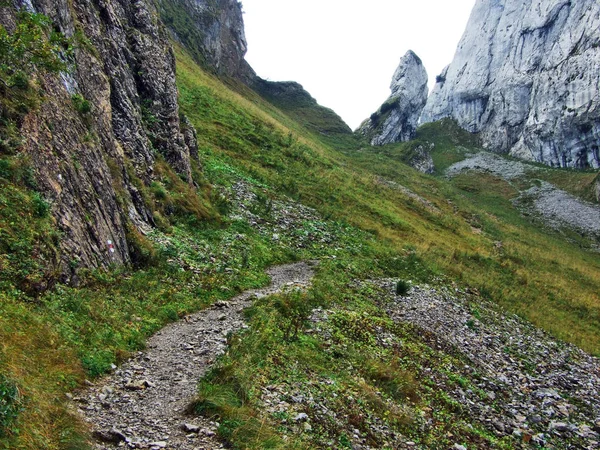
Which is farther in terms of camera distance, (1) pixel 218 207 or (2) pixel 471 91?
(2) pixel 471 91

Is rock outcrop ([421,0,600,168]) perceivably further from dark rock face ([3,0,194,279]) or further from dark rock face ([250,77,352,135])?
dark rock face ([3,0,194,279])

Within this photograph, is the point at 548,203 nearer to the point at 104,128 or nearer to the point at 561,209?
the point at 561,209

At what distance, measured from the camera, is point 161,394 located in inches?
330

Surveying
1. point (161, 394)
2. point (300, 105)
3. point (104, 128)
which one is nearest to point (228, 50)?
point (300, 105)

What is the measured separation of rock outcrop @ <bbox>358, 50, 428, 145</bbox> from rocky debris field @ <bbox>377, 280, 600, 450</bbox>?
11235 cm

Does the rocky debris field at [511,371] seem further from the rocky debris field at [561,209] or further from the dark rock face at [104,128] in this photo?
the rocky debris field at [561,209]

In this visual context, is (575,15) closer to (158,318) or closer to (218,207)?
(218,207)

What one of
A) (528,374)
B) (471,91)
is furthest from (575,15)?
(528,374)

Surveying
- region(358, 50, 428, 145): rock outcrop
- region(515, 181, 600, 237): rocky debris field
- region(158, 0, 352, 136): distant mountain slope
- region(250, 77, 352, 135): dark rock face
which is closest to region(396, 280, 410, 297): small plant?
region(515, 181, 600, 237): rocky debris field

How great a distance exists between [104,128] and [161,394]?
1355cm

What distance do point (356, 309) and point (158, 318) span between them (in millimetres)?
8784

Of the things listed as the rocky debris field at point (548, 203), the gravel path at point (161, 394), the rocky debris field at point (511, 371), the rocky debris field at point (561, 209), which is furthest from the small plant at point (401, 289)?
the rocky debris field at point (561, 209)

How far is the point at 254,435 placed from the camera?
7199mm

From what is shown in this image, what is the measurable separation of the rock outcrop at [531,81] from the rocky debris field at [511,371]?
104913 mm
